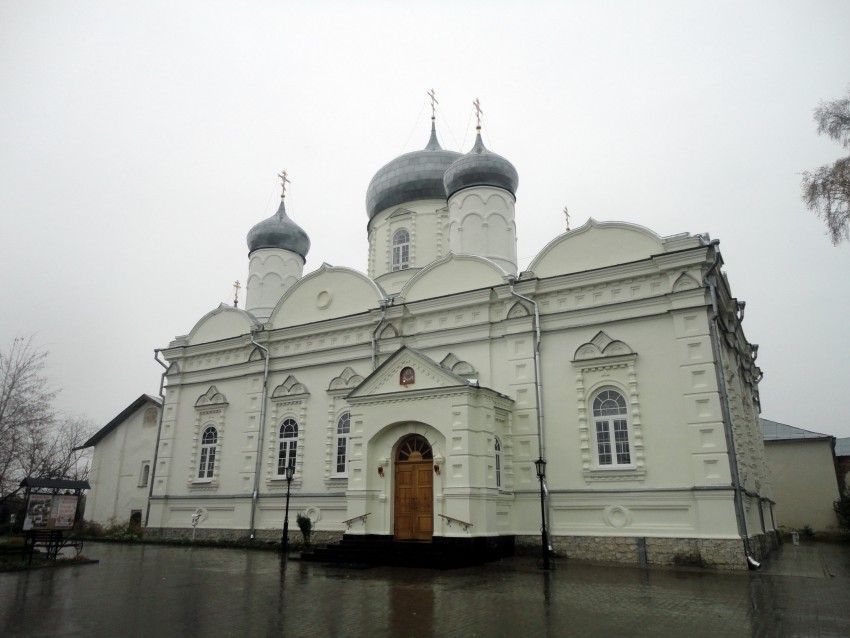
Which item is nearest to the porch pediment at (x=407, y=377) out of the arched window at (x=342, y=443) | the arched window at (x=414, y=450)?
the arched window at (x=414, y=450)

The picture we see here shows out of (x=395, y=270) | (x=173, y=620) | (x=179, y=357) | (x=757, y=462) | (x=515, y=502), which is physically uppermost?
(x=395, y=270)

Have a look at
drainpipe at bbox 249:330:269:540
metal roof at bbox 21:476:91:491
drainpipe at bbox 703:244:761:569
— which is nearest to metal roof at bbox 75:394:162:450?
drainpipe at bbox 249:330:269:540

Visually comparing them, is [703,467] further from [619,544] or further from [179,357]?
[179,357]

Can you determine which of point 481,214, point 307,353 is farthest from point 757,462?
point 307,353

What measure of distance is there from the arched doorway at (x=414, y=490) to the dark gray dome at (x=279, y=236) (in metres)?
11.6

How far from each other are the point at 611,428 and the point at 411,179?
11.6m

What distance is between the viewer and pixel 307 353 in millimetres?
18688

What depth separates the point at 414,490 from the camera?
45.6 ft

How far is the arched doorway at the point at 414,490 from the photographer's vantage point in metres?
13.6

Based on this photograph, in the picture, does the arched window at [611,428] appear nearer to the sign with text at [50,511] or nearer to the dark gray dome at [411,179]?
the dark gray dome at [411,179]

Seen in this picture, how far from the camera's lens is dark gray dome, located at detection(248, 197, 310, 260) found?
2322 centimetres

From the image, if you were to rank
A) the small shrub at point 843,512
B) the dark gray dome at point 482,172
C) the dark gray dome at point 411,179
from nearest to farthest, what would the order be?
the dark gray dome at point 482,172
the dark gray dome at point 411,179
the small shrub at point 843,512

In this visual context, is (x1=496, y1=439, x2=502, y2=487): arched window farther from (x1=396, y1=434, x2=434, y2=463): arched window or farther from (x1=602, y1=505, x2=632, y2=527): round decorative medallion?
(x1=602, y1=505, x2=632, y2=527): round decorative medallion

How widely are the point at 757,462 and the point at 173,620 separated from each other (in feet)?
50.7
